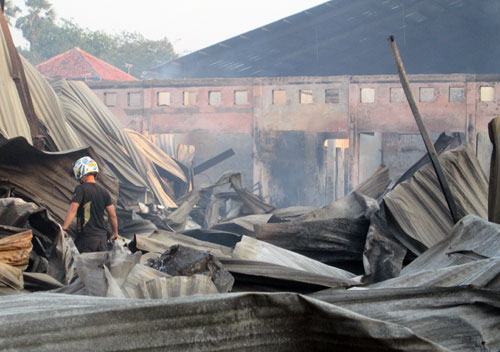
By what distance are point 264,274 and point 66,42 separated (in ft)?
152

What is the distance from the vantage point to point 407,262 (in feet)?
11.4

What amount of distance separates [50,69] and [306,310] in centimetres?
3627

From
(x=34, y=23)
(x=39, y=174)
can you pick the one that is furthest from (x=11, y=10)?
(x=39, y=174)

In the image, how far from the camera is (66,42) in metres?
45.7

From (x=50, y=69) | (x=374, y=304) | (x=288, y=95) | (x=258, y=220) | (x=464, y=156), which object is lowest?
(x=258, y=220)

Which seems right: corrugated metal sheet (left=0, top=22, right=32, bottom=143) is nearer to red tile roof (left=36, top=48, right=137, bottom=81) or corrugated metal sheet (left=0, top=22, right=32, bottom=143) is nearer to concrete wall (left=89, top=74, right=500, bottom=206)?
concrete wall (left=89, top=74, right=500, bottom=206)

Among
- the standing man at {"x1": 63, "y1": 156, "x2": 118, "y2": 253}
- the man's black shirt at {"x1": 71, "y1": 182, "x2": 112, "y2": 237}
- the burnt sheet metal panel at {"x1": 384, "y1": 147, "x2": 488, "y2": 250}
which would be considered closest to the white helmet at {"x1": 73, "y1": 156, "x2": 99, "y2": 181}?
the standing man at {"x1": 63, "y1": 156, "x2": 118, "y2": 253}

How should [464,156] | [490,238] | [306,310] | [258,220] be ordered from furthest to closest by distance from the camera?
[258,220] < [464,156] < [490,238] < [306,310]

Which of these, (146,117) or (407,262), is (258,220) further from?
(146,117)

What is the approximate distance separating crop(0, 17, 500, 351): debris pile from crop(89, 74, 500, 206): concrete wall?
50.9 feet

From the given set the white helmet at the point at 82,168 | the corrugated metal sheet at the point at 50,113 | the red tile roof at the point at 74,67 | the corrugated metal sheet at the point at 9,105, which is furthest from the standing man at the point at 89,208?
the red tile roof at the point at 74,67

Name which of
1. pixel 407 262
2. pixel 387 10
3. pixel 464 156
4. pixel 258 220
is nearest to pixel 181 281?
pixel 407 262

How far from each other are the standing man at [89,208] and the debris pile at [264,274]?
1.54 feet

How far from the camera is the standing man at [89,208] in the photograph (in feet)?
17.6
